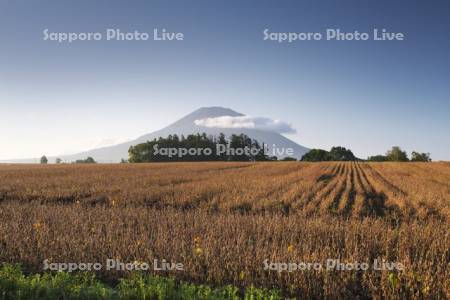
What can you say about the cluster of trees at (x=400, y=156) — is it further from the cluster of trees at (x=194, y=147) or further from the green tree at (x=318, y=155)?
the cluster of trees at (x=194, y=147)

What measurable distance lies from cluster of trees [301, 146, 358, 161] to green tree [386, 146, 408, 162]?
13041mm

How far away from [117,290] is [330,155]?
124 meters

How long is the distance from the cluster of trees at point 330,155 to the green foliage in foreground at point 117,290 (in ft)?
396

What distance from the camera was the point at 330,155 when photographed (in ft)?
408

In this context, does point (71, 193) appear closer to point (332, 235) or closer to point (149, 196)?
point (149, 196)

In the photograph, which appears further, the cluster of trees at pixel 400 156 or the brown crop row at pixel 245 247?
the cluster of trees at pixel 400 156

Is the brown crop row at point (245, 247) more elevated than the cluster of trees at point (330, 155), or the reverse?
the cluster of trees at point (330, 155)

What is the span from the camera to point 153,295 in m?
5.17

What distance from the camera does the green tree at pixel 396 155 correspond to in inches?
4461

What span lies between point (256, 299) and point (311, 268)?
121cm

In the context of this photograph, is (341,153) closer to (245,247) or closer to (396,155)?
(396,155)

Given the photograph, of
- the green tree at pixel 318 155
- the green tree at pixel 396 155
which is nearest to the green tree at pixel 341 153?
the green tree at pixel 318 155

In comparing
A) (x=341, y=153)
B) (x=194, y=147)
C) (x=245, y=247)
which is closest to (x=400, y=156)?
(x=341, y=153)

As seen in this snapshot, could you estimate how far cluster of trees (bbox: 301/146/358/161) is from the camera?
A: 403 ft
